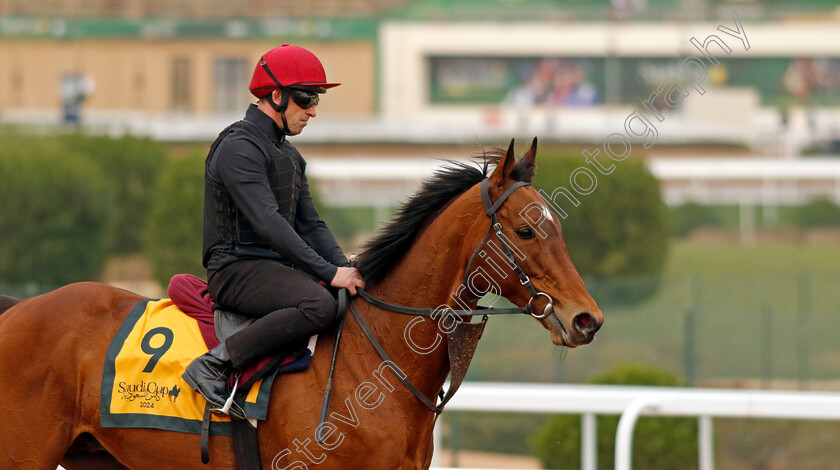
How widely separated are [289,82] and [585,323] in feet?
4.62

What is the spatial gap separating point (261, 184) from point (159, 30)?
4303 cm

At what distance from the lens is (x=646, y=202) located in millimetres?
20578

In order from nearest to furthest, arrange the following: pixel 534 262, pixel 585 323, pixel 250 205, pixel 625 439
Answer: pixel 585 323 < pixel 534 262 < pixel 250 205 < pixel 625 439

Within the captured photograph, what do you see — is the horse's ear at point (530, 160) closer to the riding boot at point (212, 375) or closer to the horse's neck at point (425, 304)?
the horse's neck at point (425, 304)

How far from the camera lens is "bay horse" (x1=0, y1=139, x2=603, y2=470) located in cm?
369

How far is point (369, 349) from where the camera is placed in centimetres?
386

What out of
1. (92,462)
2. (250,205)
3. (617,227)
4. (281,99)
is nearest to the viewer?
(250,205)

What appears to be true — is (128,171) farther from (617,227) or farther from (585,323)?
(585,323)

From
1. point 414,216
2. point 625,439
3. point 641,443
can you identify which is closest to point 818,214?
point 641,443

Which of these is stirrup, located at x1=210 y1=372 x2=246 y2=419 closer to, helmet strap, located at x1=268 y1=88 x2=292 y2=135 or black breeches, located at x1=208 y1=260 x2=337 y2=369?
black breeches, located at x1=208 y1=260 x2=337 y2=369

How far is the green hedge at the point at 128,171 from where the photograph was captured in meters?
24.6

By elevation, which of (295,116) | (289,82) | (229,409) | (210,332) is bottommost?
(229,409)

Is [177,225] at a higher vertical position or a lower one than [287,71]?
lower

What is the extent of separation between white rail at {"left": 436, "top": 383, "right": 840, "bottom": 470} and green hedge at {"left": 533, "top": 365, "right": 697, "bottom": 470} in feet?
7.30
